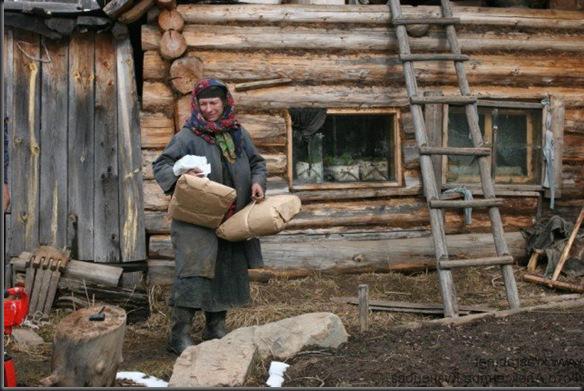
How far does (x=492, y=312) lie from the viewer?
19.2ft

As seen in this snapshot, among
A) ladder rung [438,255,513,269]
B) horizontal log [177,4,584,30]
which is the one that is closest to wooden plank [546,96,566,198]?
horizontal log [177,4,584,30]

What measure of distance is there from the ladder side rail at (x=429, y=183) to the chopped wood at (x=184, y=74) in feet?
6.42

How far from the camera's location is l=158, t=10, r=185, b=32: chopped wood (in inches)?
264

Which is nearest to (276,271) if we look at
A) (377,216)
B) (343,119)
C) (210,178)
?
(377,216)

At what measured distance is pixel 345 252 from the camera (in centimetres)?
721

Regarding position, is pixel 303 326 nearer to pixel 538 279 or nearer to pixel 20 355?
pixel 20 355

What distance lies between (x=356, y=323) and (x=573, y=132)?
11.5ft

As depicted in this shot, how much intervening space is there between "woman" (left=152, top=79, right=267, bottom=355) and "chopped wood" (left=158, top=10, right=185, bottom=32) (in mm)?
1693

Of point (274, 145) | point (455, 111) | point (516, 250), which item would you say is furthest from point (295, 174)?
point (516, 250)

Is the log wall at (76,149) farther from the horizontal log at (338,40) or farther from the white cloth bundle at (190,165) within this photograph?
the white cloth bundle at (190,165)

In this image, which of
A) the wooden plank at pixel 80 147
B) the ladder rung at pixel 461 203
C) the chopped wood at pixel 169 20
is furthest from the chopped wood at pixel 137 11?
the ladder rung at pixel 461 203

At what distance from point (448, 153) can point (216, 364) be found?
299 centimetres

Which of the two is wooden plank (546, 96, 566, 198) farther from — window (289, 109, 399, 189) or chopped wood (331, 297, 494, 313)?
chopped wood (331, 297, 494, 313)

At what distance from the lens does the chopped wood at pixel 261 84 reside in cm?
698
